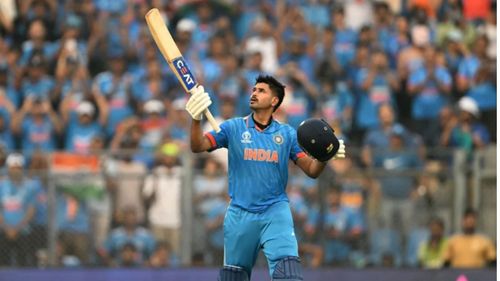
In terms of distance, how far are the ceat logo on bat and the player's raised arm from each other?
7 centimetres

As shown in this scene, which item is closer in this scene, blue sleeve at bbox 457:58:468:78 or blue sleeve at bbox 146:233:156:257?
blue sleeve at bbox 146:233:156:257

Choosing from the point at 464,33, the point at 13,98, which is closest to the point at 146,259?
the point at 13,98

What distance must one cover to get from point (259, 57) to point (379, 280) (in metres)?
4.12

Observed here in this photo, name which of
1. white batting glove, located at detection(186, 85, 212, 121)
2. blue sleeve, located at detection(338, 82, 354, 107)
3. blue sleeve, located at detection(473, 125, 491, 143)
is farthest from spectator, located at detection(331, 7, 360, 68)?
white batting glove, located at detection(186, 85, 212, 121)

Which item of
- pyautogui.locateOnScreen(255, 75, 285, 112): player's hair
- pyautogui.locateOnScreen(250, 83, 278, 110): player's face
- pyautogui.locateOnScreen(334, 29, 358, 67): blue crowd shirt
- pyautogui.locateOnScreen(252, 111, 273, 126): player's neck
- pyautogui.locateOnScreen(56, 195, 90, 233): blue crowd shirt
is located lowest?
pyautogui.locateOnScreen(56, 195, 90, 233): blue crowd shirt

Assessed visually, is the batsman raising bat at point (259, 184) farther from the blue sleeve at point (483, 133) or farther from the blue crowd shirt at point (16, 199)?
the blue sleeve at point (483, 133)

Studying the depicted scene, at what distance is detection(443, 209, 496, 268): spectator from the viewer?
13.5 metres

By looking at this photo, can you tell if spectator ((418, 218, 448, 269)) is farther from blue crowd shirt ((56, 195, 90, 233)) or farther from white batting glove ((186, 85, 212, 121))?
white batting glove ((186, 85, 212, 121))

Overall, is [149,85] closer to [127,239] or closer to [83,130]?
[83,130]

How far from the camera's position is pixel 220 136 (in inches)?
372

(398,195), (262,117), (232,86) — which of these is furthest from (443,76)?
(262,117)

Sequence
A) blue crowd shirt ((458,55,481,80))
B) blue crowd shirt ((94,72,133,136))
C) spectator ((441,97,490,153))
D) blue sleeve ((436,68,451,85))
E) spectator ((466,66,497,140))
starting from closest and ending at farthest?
spectator ((441,97,490,153)) → blue crowd shirt ((94,72,133,136)) → spectator ((466,66,497,140)) → blue sleeve ((436,68,451,85)) → blue crowd shirt ((458,55,481,80))

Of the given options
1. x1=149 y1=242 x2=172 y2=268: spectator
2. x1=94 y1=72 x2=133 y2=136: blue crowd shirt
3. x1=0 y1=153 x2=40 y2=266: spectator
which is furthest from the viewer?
x1=94 y1=72 x2=133 y2=136: blue crowd shirt

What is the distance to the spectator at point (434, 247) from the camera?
44.7 ft
